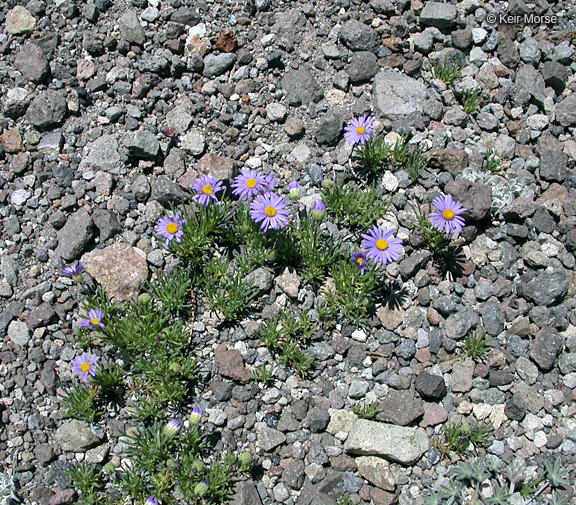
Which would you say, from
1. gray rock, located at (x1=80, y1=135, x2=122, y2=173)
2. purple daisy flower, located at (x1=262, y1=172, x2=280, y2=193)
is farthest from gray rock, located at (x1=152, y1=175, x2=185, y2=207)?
purple daisy flower, located at (x1=262, y1=172, x2=280, y2=193)

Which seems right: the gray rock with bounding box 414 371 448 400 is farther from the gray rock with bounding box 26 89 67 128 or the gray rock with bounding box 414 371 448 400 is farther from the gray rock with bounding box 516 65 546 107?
the gray rock with bounding box 26 89 67 128

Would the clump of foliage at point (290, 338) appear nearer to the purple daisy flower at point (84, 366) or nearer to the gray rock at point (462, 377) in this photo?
the gray rock at point (462, 377)

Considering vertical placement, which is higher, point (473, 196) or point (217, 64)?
point (217, 64)

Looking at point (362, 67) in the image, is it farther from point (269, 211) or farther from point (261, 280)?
point (261, 280)

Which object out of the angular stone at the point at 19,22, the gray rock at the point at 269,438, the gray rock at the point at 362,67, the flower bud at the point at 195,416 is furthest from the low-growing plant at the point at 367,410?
the angular stone at the point at 19,22

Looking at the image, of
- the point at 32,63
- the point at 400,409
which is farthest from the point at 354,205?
the point at 32,63
